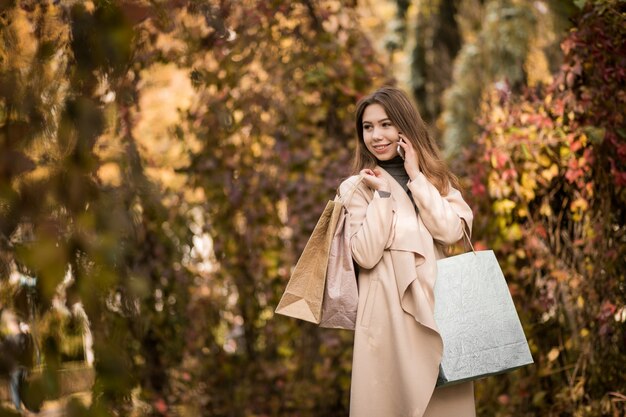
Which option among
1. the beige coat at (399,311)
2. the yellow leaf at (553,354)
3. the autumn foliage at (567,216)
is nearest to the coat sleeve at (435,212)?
the beige coat at (399,311)

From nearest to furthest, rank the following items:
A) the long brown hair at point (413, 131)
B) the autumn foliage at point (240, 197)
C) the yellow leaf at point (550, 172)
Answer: the autumn foliage at point (240, 197) < the long brown hair at point (413, 131) < the yellow leaf at point (550, 172)

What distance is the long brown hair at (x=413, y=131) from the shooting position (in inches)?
114

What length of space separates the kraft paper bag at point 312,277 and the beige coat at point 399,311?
0.33ft

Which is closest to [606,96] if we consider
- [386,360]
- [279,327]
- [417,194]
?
[417,194]

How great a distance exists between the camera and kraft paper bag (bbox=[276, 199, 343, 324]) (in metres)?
2.68

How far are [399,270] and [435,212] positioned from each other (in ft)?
0.80

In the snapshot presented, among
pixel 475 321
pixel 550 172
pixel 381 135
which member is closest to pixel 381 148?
pixel 381 135

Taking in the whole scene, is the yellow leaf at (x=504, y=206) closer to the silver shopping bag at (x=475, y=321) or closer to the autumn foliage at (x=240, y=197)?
the autumn foliage at (x=240, y=197)

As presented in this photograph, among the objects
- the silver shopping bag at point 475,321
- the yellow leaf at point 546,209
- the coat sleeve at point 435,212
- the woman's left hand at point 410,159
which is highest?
the woman's left hand at point 410,159

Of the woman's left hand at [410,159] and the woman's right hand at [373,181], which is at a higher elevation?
the woman's left hand at [410,159]

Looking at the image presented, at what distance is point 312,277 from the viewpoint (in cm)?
271

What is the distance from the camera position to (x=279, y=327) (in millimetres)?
5469

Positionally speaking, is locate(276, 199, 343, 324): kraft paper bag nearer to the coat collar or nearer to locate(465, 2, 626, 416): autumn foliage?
the coat collar

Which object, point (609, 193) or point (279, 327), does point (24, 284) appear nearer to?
point (609, 193)
